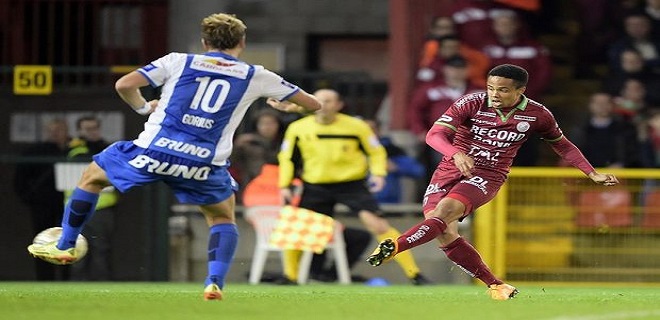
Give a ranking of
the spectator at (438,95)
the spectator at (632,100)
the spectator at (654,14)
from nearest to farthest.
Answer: the spectator at (438,95)
the spectator at (632,100)
the spectator at (654,14)

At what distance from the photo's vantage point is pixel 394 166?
17156 mm

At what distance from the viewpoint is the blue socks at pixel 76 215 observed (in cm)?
1084

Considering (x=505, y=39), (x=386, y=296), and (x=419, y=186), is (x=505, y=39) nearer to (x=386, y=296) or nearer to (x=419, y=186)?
(x=419, y=186)

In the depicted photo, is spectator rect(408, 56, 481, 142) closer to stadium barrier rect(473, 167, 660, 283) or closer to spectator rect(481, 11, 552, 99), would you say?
spectator rect(481, 11, 552, 99)

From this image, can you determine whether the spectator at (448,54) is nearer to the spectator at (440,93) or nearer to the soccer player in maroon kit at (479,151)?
the spectator at (440,93)

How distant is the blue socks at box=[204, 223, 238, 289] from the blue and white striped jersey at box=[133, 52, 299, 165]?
49cm

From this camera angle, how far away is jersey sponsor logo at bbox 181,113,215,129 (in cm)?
1060

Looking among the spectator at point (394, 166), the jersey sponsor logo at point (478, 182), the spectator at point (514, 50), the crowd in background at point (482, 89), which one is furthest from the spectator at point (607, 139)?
the jersey sponsor logo at point (478, 182)

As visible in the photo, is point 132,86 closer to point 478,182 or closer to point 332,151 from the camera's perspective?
point 478,182

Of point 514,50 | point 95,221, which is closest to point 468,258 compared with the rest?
point 514,50

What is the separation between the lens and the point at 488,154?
11.5m

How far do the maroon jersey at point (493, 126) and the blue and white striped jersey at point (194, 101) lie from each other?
1.58m

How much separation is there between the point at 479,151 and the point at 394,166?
222 inches

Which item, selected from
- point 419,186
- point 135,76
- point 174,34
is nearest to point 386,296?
point 135,76
